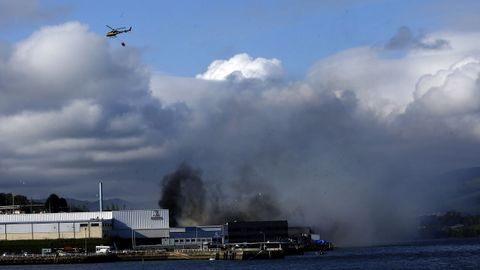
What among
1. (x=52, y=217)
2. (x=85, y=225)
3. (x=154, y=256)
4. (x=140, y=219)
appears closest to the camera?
(x=154, y=256)

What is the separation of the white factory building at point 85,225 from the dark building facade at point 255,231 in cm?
1572

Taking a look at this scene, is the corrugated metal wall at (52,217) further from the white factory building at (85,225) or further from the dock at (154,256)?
the dock at (154,256)

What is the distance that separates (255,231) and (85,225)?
39.4m

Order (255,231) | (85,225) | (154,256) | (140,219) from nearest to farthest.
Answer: (154,256)
(85,225)
(140,219)
(255,231)

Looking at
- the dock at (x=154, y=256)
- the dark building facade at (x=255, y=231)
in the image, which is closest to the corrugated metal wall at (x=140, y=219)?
the dark building facade at (x=255, y=231)

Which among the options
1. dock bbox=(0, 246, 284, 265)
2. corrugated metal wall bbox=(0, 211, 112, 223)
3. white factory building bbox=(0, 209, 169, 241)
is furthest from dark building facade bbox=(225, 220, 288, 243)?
dock bbox=(0, 246, 284, 265)

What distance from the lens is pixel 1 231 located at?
17188 cm

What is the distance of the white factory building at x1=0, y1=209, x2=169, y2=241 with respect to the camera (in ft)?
554

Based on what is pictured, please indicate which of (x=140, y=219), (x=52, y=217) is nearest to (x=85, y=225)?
(x=52, y=217)

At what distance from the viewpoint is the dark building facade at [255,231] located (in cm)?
18175

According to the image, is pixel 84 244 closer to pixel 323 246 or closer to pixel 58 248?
pixel 58 248

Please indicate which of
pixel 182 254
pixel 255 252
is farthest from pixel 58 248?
pixel 255 252

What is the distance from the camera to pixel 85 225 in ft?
554

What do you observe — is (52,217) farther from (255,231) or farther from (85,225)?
(255,231)
